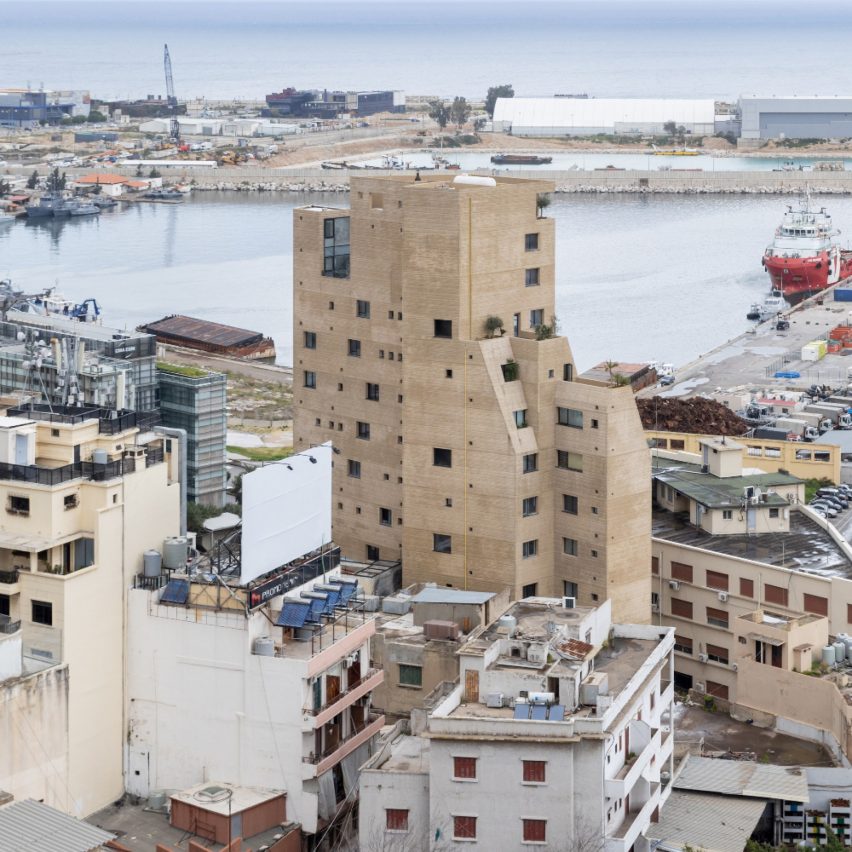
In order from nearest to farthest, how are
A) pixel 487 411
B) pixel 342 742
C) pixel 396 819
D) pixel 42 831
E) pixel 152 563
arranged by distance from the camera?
pixel 42 831, pixel 396 819, pixel 342 742, pixel 152 563, pixel 487 411

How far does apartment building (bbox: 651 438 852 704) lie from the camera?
36750mm

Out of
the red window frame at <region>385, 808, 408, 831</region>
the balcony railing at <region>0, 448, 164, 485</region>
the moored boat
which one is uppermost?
the moored boat

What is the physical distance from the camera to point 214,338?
261ft

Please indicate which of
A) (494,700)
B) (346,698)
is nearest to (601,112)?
(346,698)

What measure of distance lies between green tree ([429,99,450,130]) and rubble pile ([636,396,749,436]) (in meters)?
119

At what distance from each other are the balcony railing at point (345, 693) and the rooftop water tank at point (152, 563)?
2933 mm

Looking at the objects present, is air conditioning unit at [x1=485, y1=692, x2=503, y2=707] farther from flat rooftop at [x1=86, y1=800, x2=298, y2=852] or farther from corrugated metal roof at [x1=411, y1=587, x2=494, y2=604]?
corrugated metal roof at [x1=411, y1=587, x2=494, y2=604]

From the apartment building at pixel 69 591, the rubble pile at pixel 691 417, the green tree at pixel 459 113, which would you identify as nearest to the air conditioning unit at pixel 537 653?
the apartment building at pixel 69 591

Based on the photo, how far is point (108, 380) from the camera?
40219 mm

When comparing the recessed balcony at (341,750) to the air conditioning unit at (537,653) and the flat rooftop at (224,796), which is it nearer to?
the flat rooftop at (224,796)

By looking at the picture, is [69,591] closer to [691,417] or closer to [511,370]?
[511,370]

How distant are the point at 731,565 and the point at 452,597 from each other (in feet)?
21.6

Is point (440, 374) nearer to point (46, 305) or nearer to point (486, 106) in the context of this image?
point (46, 305)

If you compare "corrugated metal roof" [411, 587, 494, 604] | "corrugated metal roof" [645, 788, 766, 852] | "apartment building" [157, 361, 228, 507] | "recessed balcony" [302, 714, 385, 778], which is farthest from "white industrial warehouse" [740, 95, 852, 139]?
"recessed balcony" [302, 714, 385, 778]
